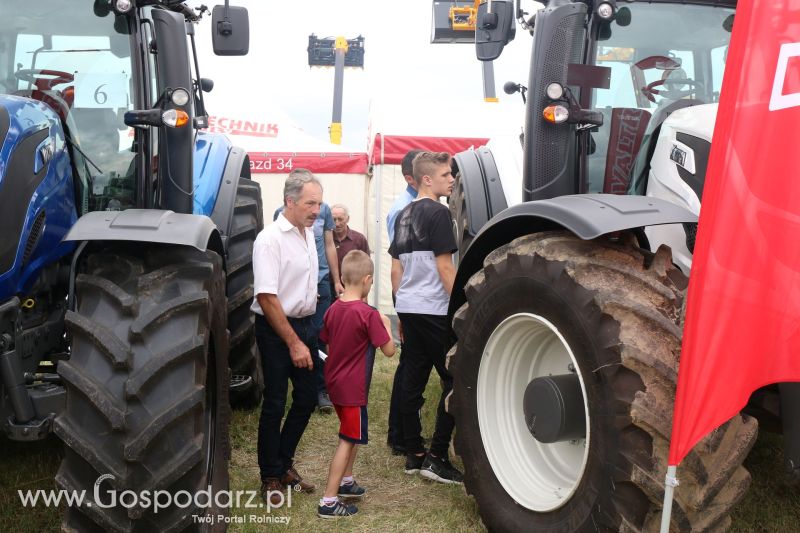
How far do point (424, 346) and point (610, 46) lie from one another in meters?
2.00

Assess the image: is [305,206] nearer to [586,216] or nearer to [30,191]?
[30,191]

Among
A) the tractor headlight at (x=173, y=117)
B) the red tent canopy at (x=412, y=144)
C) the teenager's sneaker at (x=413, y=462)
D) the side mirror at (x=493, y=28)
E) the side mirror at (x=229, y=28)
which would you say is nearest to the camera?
the tractor headlight at (x=173, y=117)

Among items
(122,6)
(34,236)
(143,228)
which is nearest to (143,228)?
(143,228)

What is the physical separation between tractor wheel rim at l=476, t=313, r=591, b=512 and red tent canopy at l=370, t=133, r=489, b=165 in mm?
7683

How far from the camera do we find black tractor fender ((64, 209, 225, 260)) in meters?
3.62

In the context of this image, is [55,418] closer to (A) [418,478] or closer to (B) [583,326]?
(B) [583,326]

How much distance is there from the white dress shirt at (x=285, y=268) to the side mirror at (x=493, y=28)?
4.41 feet

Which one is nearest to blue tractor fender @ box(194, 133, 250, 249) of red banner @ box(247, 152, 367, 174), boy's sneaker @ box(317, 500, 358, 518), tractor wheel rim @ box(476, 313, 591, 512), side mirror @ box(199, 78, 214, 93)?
side mirror @ box(199, 78, 214, 93)

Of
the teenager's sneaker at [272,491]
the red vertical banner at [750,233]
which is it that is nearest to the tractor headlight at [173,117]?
the teenager's sneaker at [272,491]

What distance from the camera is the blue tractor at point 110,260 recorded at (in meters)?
3.32

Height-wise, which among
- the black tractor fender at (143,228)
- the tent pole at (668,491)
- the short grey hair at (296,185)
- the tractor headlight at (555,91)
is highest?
the tractor headlight at (555,91)

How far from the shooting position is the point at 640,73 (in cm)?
443

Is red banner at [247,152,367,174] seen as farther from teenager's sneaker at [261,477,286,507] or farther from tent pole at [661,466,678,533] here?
tent pole at [661,466,678,533]

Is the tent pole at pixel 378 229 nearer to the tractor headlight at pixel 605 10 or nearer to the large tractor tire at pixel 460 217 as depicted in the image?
the large tractor tire at pixel 460 217
